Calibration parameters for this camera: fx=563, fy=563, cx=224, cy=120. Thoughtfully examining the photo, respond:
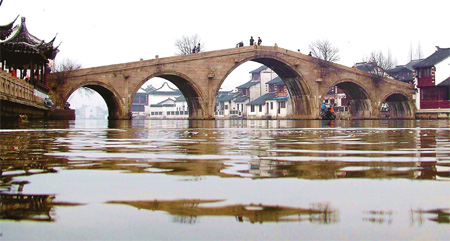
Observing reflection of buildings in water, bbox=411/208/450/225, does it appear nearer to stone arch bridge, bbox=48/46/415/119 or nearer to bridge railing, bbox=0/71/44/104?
bridge railing, bbox=0/71/44/104

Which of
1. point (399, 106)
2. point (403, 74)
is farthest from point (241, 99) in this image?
point (399, 106)

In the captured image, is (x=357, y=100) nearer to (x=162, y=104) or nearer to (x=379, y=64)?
(x=379, y=64)

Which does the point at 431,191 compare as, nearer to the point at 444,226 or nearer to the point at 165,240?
the point at 444,226

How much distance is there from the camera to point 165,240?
194 centimetres

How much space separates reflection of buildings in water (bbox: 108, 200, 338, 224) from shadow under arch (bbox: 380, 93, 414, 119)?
63415mm

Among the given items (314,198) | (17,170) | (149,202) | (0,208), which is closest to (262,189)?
(314,198)

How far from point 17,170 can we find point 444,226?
320 cm

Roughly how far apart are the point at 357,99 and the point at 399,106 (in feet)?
17.7

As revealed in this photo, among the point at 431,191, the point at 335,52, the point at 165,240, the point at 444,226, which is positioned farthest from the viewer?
the point at 335,52

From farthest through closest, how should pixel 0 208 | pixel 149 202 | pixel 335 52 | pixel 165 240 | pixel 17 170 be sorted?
pixel 335 52, pixel 17 170, pixel 149 202, pixel 0 208, pixel 165 240

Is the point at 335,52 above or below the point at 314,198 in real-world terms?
above

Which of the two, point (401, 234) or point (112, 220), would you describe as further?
point (112, 220)

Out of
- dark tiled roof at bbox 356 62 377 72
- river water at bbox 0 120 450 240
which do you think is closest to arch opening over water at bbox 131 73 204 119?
dark tiled roof at bbox 356 62 377 72

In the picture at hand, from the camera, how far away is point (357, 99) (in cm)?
6531
